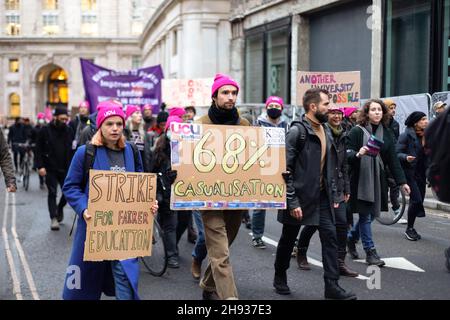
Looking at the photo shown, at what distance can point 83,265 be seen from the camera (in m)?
4.75

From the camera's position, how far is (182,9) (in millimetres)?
27406

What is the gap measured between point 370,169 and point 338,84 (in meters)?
5.59

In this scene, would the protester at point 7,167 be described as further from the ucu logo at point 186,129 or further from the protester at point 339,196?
the protester at point 339,196

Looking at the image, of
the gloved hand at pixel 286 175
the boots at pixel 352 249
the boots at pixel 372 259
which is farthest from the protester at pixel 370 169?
the gloved hand at pixel 286 175

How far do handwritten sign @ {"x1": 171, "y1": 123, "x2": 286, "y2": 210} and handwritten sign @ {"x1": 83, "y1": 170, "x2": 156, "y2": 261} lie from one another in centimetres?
52

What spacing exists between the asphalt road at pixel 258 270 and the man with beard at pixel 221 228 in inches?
31.2

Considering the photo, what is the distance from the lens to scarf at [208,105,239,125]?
227 inches

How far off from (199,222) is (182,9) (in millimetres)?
21503

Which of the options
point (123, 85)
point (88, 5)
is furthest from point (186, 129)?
point (88, 5)

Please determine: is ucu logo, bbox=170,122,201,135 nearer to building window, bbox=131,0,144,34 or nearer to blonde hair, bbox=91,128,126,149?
blonde hair, bbox=91,128,126,149

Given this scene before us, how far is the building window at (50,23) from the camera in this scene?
6675 centimetres

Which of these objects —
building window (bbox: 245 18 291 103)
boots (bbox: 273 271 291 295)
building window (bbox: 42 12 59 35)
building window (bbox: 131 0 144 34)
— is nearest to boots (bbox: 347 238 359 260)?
boots (bbox: 273 271 291 295)

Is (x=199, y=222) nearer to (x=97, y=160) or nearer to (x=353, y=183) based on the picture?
(x=353, y=183)
